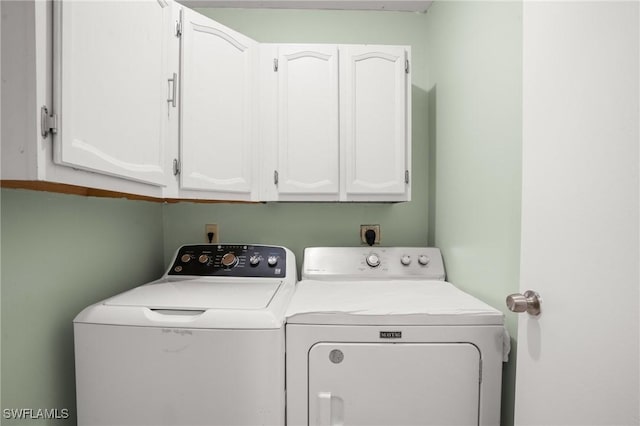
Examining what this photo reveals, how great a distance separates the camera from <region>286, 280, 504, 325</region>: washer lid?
109 centimetres

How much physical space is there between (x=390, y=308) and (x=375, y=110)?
0.94 m

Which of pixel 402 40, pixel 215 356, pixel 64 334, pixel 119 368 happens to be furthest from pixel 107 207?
pixel 402 40

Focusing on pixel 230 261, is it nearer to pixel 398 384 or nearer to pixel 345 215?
pixel 345 215

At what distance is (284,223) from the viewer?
1.93 m

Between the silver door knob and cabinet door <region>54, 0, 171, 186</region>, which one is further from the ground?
cabinet door <region>54, 0, 171, 186</region>

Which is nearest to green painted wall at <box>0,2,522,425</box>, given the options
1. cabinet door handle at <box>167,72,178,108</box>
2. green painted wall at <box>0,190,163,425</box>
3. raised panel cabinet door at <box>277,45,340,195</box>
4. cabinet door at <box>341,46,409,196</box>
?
green painted wall at <box>0,190,163,425</box>

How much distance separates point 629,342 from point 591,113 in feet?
1.40

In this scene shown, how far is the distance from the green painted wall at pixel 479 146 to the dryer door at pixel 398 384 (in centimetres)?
20

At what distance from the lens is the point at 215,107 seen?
1.42 meters

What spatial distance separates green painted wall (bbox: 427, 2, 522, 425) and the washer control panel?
0.87 meters

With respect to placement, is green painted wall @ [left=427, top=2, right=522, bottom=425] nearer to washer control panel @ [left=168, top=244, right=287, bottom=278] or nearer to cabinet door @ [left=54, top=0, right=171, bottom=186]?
washer control panel @ [left=168, top=244, right=287, bottom=278]

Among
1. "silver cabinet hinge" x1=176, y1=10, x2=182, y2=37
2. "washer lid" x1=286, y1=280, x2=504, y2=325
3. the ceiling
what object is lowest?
"washer lid" x1=286, y1=280, x2=504, y2=325

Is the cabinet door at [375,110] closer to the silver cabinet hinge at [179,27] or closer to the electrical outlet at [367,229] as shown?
the electrical outlet at [367,229]

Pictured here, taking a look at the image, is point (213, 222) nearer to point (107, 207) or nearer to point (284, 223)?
point (284, 223)
